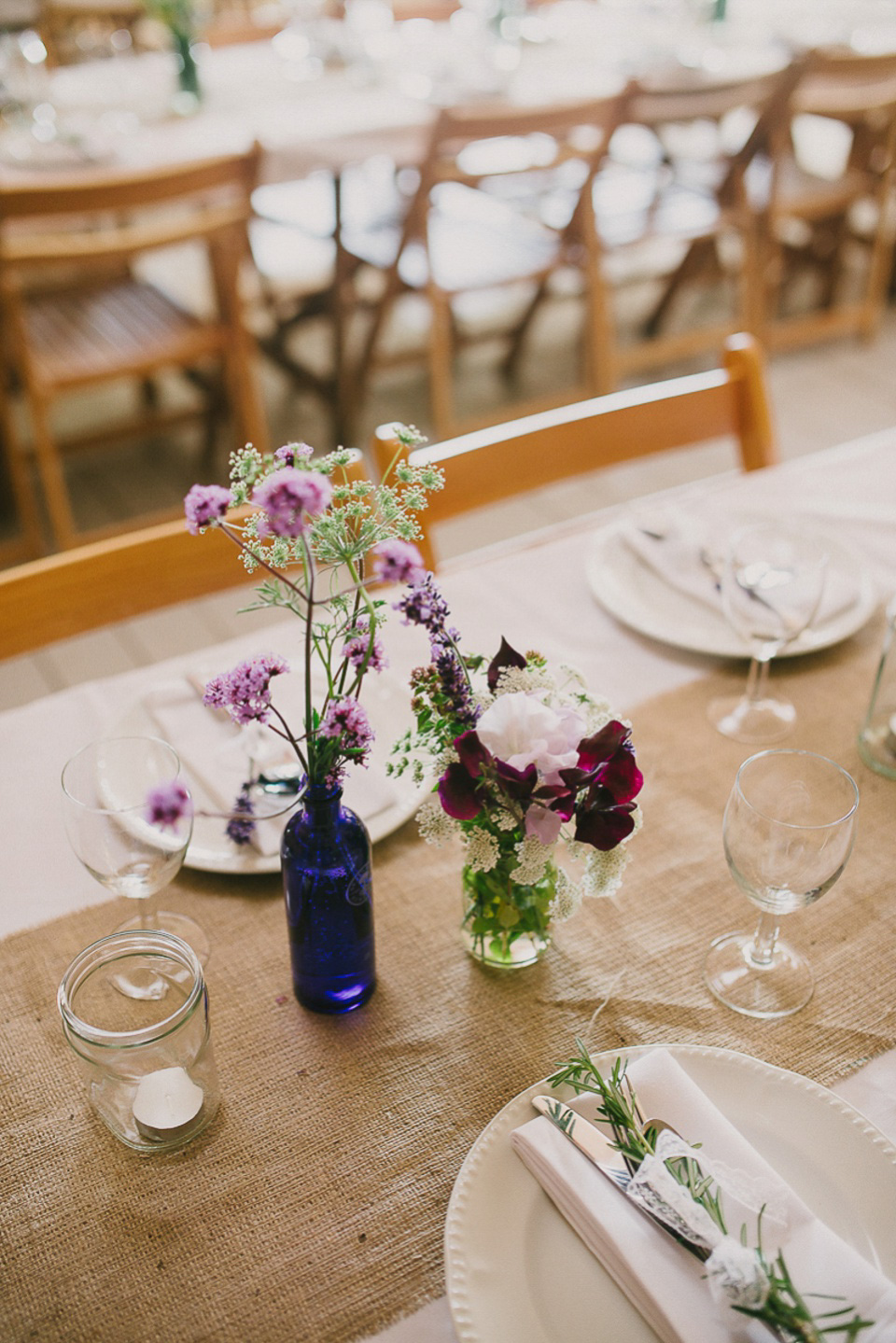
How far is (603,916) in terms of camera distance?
0.96 metres

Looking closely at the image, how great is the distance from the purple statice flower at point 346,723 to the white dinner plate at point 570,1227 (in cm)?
27

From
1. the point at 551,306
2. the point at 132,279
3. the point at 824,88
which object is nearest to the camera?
the point at 132,279

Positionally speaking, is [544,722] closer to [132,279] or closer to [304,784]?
[304,784]

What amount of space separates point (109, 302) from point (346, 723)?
2592 mm

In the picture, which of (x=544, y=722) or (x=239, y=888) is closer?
(x=544, y=722)

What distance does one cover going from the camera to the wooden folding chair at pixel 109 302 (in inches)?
93.3

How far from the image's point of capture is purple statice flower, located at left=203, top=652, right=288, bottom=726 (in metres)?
0.69

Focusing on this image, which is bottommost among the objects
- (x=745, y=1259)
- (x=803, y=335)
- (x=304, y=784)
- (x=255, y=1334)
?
(x=803, y=335)

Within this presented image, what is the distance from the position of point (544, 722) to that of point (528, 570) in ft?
2.07

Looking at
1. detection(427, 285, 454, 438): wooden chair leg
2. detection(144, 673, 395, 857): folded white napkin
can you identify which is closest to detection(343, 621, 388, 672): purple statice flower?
detection(144, 673, 395, 857): folded white napkin

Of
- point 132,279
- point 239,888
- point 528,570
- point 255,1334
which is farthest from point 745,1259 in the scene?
point 132,279

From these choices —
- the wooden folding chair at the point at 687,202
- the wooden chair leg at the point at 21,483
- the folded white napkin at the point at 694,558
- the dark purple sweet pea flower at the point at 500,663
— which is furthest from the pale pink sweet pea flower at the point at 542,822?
the wooden folding chair at the point at 687,202

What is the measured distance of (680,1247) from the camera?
675 mm

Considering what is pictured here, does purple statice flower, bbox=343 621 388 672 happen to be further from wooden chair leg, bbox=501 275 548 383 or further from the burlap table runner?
wooden chair leg, bbox=501 275 548 383
